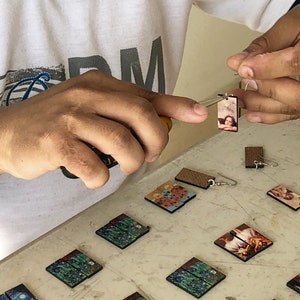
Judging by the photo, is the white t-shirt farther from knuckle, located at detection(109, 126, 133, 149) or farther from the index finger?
knuckle, located at detection(109, 126, 133, 149)

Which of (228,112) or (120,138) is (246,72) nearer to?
(228,112)

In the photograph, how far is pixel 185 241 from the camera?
33.3 inches

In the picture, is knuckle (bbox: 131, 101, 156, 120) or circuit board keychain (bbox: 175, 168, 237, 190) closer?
knuckle (bbox: 131, 101, 156, 120)

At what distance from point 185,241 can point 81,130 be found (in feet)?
0.76

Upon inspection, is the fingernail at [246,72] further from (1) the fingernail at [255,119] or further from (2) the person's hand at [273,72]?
(1) the fingernail at [255,119]

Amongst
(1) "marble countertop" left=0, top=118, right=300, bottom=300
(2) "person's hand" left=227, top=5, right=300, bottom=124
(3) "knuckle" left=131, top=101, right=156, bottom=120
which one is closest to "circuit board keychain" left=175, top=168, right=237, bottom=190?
(1) "marble countertop" left=0, top=118, right=300, bottom=300

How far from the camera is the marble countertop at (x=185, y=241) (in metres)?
0.78

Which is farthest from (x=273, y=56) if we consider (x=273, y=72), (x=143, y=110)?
(x=143, y=110)

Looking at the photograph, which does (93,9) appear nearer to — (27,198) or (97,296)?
(27,198)

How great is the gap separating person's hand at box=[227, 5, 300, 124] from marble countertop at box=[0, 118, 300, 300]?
7 centimetres

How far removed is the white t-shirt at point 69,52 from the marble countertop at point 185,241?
150 millimetres

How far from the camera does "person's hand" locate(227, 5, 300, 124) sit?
0.86 m

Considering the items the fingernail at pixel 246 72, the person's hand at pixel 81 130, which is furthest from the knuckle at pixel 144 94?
the fingernail at pixel 246 72

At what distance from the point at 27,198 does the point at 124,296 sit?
0.32m
